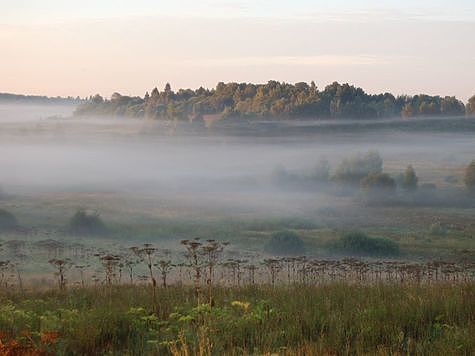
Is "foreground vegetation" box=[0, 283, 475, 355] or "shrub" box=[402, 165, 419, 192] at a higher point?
"foreground vegetation" box=[0, 283, 475, 355]

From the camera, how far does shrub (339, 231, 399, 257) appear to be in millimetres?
64250

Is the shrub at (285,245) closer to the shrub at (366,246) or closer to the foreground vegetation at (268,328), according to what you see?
the shrub at (366,246)

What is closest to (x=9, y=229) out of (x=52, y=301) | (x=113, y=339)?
(x=52, y=301)

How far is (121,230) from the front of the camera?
7819cm

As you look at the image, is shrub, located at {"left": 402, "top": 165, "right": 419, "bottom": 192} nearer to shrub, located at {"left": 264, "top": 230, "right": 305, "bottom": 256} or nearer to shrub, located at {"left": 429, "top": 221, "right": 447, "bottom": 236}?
shrub, located at {"left": 429, "top": 221, "right": 447, "bottom": 236}

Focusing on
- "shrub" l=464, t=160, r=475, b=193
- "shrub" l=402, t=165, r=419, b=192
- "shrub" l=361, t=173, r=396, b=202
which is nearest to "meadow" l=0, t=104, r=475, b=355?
"shrub" l=361, t=173, r=396, b=202

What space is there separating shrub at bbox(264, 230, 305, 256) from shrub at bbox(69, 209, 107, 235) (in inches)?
848

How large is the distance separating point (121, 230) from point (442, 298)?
67.3m

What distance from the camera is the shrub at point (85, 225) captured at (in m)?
76.2

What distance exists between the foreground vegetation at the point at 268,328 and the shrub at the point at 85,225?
63.5 meters

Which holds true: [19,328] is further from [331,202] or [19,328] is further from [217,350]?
[331,202]

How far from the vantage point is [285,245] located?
214 feet

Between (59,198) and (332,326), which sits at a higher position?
(332,326)

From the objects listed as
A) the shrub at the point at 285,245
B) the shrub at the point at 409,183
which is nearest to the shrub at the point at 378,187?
the shrub at the point at 409,183
